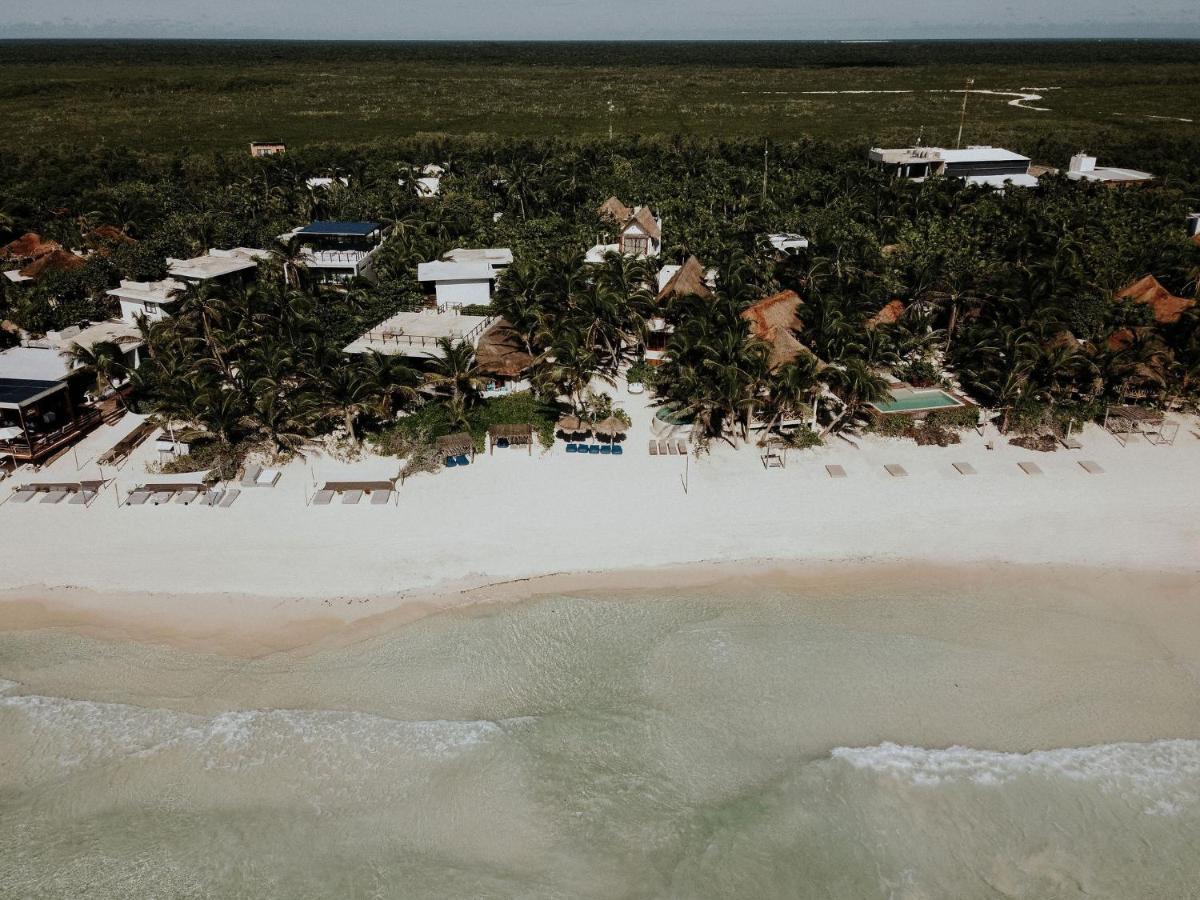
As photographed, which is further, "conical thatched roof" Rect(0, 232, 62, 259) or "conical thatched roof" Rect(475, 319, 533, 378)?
"conical thatched roof" Rect(0, 232, 62, 259)

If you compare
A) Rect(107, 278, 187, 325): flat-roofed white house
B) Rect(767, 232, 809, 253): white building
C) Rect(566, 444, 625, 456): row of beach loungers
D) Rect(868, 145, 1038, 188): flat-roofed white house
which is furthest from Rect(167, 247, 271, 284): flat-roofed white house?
Rect(868, 145, 1038, 188): flat-roofed white house

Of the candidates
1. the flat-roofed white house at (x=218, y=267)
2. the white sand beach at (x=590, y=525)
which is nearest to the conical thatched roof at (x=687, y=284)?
the white sand beach at (x=590, y=525)

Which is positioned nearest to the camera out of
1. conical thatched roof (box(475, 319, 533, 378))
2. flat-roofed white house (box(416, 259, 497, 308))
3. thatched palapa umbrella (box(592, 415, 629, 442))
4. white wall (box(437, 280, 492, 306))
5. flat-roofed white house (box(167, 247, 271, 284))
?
thatched palapa umbrella (box(592, 415, 629, 442))

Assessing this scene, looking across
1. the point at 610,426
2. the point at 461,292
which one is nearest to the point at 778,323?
the point at 610,426

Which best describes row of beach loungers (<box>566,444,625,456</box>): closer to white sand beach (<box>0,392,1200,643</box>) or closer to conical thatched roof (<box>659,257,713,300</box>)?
white sand beach (<box>0,392,1200,643</box>)

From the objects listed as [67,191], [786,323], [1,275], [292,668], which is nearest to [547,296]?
[786,323]

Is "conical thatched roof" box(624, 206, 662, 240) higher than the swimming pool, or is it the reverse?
"conical thatched roof" box(624, 206, 662, 240)

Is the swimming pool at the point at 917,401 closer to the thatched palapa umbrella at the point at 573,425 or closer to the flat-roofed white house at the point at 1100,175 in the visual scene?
the thatched palapa umbrella at the point at 573,425

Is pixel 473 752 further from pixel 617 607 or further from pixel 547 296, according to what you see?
pixel 547 296
